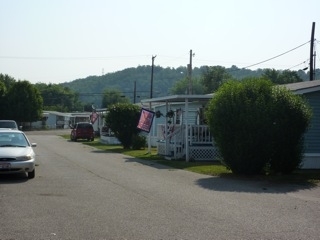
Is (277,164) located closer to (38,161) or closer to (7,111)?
(38,161)

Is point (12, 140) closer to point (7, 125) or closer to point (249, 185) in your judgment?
point (249, 185)

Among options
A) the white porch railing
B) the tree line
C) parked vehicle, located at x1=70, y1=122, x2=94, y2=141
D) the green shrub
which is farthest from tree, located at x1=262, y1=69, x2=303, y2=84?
the white porch railing

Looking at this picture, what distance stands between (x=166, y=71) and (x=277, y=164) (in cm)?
14032

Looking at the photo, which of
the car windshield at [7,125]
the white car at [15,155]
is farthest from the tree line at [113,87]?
the white car at [15,155]

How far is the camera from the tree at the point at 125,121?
1374 inches

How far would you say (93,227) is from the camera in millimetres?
8703

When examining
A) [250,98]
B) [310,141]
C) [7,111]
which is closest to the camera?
[250,98]

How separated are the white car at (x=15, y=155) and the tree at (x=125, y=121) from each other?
1824cm

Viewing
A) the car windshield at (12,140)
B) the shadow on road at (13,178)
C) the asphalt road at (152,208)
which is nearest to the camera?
the asphalt road at (152,208)

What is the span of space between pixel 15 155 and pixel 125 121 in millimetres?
20054

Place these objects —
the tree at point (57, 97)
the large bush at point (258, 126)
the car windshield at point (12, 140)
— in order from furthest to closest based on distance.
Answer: the tree at point (57, 97)
the large bush at point (258, 126)
the car windshield at point (12, 140)

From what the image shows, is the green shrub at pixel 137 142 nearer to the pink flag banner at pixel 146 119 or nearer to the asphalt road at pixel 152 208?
the pink flag banner at pixel 146 119

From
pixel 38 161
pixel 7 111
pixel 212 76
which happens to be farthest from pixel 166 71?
pixel 38 161

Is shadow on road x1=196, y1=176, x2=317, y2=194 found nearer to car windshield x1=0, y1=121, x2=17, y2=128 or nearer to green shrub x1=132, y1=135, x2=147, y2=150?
car windshield x1=0, y1=121, x2=17, y2=128
